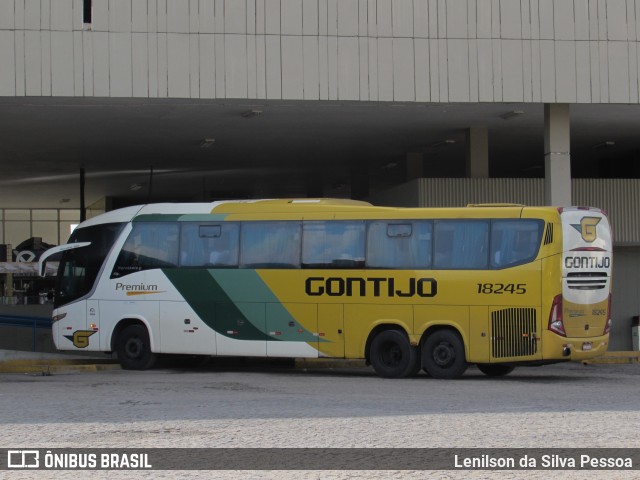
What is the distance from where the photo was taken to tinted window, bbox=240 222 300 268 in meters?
21.5

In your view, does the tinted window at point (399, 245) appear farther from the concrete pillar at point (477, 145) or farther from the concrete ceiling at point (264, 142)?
the concrete pillar at point (477, 145)

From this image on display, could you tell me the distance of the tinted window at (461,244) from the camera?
66.1ft

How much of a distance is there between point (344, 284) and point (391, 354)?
157 cm

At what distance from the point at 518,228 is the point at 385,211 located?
2517 millimetres

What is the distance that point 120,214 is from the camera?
75.9ft

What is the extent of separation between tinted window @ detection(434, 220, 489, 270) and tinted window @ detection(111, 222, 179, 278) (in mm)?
5375

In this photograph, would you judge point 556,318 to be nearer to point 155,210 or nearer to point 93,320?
point 155,210

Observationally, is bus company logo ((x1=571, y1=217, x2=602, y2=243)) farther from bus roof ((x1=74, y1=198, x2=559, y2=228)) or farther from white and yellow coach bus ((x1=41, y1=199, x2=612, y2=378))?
bus roof ((x1=74, y1=198, x2=559, y2=228))

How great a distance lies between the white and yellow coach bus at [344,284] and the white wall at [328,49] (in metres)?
2.66

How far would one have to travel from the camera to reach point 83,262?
2350cm

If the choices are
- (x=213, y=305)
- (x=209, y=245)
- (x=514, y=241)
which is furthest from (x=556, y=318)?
(x=209, y=245)

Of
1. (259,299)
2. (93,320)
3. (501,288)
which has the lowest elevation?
(93,320)

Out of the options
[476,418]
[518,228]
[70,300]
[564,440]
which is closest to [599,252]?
[518,228]

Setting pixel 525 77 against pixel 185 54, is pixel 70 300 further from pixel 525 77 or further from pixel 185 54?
pixel 525 77
